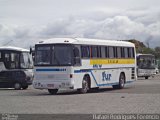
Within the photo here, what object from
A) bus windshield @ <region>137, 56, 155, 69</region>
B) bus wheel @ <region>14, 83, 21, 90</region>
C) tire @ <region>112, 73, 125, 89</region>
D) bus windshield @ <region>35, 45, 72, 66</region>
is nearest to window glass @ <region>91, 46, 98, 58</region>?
bus windshield @ <region>35, 45, 72, 66</region>

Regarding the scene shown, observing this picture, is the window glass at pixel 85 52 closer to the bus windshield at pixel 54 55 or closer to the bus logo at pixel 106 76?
the bus windshield at pixel 54 55

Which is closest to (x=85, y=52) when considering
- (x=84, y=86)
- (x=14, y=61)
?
(x=84, y=86)

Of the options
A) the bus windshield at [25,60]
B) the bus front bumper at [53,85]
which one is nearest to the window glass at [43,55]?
the bus front bumper at [53,85]

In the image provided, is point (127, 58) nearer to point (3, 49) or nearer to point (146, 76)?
point (3, 49)

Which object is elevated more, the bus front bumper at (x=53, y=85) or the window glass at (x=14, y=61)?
the window glass at (x=14, y=61)

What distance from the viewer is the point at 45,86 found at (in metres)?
24.2

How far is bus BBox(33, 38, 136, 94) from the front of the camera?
23.9 metres

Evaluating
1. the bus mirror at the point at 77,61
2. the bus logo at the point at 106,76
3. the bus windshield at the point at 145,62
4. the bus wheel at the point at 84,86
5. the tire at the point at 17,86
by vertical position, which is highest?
the bus mirror at the point at 77,61

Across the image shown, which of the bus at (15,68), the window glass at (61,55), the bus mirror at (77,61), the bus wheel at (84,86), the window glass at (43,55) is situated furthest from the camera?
the bus at (15,68)

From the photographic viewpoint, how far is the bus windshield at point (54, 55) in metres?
23.9

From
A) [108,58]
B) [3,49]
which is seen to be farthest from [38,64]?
[3,49]

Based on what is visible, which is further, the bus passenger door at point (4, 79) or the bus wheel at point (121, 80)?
the bus passenger door at point (4, 79)

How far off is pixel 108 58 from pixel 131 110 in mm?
A: 12804

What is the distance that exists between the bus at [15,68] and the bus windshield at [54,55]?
21.6 ft
